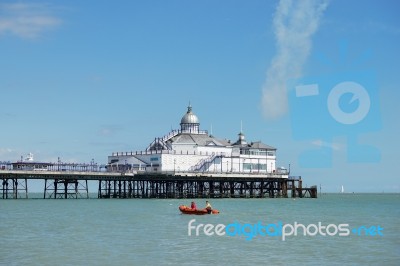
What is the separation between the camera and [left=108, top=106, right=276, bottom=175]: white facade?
4820 inches

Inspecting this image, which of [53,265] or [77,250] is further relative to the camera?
[77,250]

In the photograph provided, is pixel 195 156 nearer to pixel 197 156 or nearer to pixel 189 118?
pixel 197 156

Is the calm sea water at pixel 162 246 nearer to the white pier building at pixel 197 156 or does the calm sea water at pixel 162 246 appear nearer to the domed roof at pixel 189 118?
the white pier building at pixel 197 156

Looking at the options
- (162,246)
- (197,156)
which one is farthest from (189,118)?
(162,246)

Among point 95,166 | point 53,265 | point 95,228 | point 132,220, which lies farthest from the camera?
point 95,166

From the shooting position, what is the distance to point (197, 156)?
412ft

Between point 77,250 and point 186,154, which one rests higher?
point 186,154

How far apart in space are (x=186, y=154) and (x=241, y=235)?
258 feet

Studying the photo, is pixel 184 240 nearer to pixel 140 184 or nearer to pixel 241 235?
pixel 241 235

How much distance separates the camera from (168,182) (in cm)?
11544

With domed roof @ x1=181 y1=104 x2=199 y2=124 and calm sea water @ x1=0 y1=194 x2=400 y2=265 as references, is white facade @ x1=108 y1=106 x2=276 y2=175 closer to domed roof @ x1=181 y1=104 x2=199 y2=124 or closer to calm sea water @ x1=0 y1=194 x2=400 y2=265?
domed roof @ x1=181 y1=104 x2=199 y2=124

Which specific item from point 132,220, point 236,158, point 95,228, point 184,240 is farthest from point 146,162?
point 184,240

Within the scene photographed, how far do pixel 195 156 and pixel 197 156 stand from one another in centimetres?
36

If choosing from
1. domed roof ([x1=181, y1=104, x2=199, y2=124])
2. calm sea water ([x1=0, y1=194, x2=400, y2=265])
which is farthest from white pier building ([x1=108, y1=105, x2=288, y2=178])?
calm sea water ([x1=0, y1=194, x2=400, y2=265])
